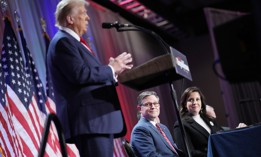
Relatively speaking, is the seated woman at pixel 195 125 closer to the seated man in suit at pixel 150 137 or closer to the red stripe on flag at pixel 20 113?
the seated man in suit at pixel 150 137

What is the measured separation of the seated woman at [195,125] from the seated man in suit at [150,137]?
139 millimetres

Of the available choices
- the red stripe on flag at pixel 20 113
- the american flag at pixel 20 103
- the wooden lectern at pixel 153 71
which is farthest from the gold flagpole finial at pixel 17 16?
the wooden lectern at pixel 153 71

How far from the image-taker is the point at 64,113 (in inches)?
80.1

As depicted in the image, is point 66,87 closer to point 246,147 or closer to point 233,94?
point 246,147

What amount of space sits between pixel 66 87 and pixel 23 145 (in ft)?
5.10

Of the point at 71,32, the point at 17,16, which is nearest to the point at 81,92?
the point at 71,32

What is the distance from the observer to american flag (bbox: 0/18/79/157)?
3.25 meters

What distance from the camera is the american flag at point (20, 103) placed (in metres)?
3.25

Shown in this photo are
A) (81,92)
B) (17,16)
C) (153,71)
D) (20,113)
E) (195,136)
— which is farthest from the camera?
(17,16)

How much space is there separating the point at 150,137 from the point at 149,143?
64 mm

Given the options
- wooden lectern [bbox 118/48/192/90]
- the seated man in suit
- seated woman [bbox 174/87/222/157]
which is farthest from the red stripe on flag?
wooden lectern [bbox 118/48/192/90]

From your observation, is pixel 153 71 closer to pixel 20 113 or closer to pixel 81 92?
pixel 81 92

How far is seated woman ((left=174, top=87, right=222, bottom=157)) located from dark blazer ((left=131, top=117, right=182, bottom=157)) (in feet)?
0.64

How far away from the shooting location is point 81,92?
203cm
